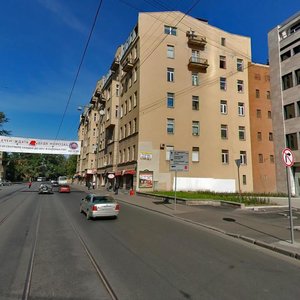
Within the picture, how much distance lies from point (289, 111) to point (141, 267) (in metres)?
33.1

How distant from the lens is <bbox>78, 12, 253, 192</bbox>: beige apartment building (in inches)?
1592

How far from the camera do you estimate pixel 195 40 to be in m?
43.0

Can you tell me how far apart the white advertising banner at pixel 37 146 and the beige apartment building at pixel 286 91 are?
25.6 meters

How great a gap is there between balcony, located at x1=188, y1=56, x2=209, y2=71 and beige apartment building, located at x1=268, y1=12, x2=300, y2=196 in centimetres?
872

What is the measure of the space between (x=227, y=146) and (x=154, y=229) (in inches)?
1318

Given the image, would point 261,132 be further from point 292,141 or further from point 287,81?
point 292,141

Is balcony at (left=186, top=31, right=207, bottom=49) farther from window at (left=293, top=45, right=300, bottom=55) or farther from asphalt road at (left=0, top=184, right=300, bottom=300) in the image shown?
asphalt road at (left=0, top=184, right=300, bottom=300)

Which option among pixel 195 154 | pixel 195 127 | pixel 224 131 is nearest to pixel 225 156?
pixel 224 131

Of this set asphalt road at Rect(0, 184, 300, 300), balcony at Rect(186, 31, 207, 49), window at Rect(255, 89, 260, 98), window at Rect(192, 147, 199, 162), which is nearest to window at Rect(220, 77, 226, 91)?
window at Rect(255, 89, 260, 98)

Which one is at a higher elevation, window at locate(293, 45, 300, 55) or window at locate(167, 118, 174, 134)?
window at locate(293, 45, 300, 55)

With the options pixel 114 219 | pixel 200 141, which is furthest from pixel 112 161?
pixel 114 219

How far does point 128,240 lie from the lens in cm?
1020

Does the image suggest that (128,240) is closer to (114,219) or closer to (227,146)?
(114,219)

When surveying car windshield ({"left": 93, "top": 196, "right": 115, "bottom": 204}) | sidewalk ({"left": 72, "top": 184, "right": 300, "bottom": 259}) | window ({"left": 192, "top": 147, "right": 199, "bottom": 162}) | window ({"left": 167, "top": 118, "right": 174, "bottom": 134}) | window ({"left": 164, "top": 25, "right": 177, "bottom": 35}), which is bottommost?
sidewalk ({"left": 72, "top": 184, "right": 300, "bottom": 259})
